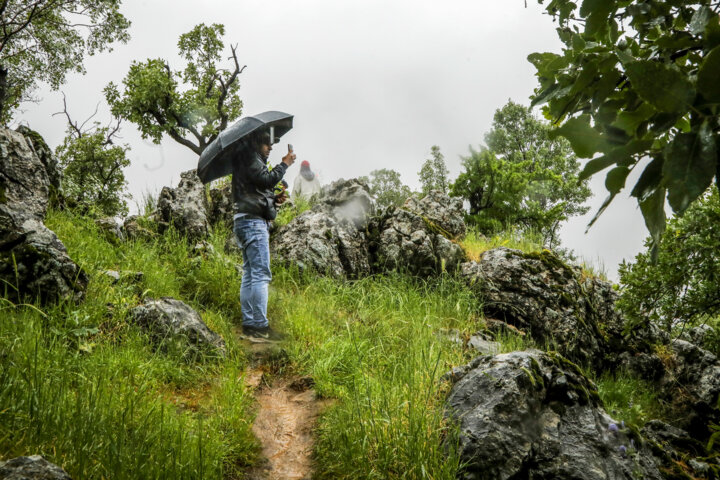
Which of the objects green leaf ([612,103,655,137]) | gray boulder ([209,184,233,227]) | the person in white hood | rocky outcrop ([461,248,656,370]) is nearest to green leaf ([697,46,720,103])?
green leaf ([612,103,655,137])

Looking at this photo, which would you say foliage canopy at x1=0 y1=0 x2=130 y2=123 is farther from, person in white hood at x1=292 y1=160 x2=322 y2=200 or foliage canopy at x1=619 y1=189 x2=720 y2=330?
foliage canopy at x1=619 y1=189 x2=720 y2=330

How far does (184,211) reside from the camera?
24.7 feet

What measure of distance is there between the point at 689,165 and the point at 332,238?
22.5 ft

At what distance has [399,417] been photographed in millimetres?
3033

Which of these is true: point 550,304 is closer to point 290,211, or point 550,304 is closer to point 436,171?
point 290,211

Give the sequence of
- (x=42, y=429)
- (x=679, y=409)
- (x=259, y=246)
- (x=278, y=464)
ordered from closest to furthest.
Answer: (x=42, y=429)
(x=278, y=464)
(x=259, y=246)
(x=679, y=409)

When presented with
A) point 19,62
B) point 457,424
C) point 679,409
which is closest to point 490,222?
point 679,409

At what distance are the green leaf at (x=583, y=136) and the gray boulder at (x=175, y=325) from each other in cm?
415

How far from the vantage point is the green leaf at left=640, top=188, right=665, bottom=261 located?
958 millimetres

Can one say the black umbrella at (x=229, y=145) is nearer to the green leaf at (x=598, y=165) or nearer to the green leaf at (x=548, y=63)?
the green leaf at (x=548, y=63)

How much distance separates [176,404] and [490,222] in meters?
8.60

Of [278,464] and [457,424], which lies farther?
[278,464]

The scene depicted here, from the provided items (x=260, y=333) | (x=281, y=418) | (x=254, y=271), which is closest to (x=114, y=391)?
(x=281, y=418)

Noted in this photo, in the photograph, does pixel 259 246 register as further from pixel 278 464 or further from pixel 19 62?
pixel 19 62
